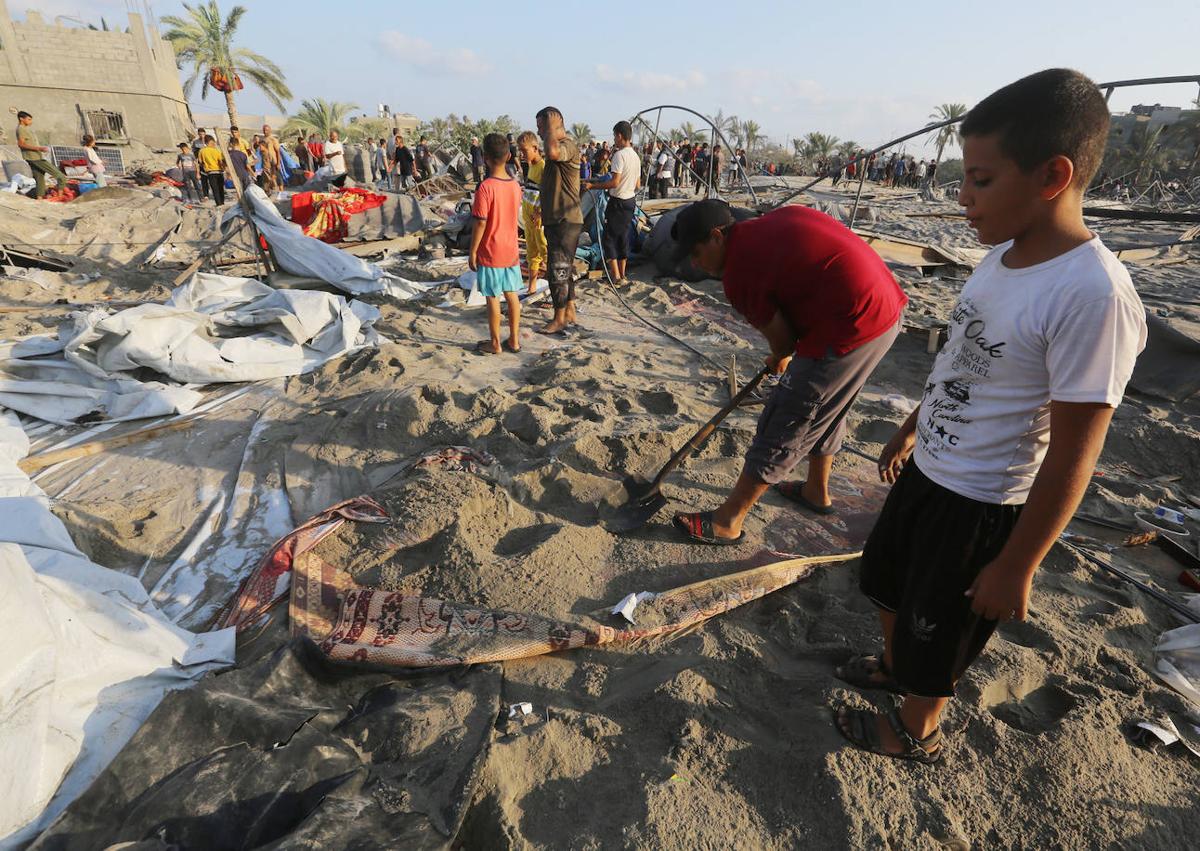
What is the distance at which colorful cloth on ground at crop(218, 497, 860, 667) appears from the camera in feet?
6.16

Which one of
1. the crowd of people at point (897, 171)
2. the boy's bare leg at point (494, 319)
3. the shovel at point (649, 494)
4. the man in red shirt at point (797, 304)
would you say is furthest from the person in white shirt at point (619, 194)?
the crowd of people at point (897, 171)

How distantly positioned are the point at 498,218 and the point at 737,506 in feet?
10.1

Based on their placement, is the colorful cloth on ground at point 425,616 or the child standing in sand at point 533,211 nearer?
the colorful cloth on ground at point 425,616

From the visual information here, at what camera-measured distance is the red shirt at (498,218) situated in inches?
172

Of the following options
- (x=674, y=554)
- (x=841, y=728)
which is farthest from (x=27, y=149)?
(x=841, y=728)

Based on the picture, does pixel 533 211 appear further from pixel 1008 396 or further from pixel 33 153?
pixel 33 153

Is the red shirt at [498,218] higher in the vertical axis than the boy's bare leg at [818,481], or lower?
higher

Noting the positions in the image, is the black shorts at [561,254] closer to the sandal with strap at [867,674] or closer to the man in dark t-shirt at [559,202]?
the man in dark t-shirt at [559,202]

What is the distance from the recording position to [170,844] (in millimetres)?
1169

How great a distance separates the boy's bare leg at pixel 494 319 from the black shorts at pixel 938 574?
3663 millimetres

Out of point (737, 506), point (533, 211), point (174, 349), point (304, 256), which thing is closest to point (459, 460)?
point (737, 506)

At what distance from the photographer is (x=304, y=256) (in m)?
5.98

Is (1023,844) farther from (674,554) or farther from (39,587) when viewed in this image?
(39,587)

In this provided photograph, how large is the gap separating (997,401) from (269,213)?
6636 mm
